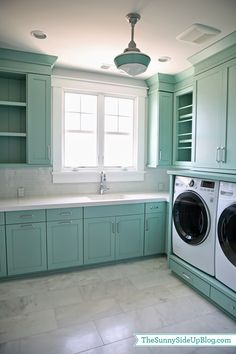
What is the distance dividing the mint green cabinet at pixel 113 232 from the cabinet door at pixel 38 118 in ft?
2.95

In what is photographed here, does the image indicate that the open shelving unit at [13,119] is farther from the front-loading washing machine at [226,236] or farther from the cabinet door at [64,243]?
the front-loading washing machine at [226,236]

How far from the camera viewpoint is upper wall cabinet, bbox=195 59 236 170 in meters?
2.57

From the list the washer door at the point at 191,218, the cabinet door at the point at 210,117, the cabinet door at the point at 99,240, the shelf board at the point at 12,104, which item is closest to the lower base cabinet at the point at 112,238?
the cabinet door at the point at 99,240

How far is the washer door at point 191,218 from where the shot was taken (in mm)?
2408

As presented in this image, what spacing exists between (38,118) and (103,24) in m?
1.31

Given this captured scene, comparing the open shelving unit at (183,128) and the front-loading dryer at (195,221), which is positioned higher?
the open shelving unit at (183,128)

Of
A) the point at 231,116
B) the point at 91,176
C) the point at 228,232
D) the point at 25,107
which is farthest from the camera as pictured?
the point at 91,176

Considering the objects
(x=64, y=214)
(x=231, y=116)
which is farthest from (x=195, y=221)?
(x=64, y=214)

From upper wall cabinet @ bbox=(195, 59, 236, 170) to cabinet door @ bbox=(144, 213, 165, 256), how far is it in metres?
0.93

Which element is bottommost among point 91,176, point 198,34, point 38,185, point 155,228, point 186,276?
point 186,276

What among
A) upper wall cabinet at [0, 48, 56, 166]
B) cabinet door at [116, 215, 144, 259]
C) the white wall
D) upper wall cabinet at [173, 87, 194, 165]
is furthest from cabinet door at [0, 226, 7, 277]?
upper wall cabinet at [173, 87, 194, 165]

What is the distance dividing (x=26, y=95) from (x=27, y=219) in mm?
1470

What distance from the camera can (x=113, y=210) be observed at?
3.11 meters

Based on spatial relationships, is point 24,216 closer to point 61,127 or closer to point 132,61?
point 61,127
